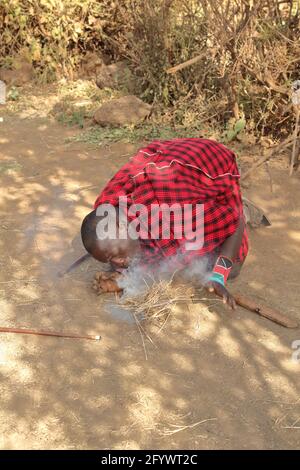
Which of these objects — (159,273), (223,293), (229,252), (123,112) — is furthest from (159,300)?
(123,112)

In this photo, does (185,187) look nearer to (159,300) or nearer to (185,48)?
(159,300)

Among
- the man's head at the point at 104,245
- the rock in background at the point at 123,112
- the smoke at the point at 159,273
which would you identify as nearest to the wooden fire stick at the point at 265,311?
the smoke at the point at 159,273

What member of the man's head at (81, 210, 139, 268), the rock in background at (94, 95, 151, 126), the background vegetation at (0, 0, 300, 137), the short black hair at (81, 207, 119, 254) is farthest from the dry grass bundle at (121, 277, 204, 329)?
the rock in background at (94, 95, 151, 126)

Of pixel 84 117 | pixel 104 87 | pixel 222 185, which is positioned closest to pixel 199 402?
pixel 222 185

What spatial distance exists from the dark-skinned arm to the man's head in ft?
1.53

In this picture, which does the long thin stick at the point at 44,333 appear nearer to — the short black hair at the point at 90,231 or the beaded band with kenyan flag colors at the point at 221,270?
the short black hair at the point at 90,231

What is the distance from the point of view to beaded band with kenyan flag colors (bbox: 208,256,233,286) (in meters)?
3.21

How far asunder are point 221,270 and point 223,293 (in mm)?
139

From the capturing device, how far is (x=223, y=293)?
3143mm

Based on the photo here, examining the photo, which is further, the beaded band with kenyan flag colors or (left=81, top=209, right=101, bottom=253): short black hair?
the beaded band with kenyan flag colors

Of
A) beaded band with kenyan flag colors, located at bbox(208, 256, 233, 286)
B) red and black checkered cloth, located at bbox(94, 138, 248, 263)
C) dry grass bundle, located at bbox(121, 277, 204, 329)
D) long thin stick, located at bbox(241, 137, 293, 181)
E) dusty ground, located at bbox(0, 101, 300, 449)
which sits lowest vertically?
dusty ground, located at bbox(0, 101, 300, 449)

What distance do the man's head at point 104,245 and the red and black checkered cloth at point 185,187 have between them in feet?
0.39

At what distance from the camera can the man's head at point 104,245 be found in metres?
3.11

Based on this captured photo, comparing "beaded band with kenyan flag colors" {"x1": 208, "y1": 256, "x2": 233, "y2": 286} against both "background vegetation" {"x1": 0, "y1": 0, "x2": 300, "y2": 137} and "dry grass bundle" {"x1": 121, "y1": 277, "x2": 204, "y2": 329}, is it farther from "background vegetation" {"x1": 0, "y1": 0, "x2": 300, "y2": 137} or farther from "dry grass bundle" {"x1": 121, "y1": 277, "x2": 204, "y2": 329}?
"background vegetation" {"x1": 0, "y1": 0, "x2": 300, "y2": 137}
